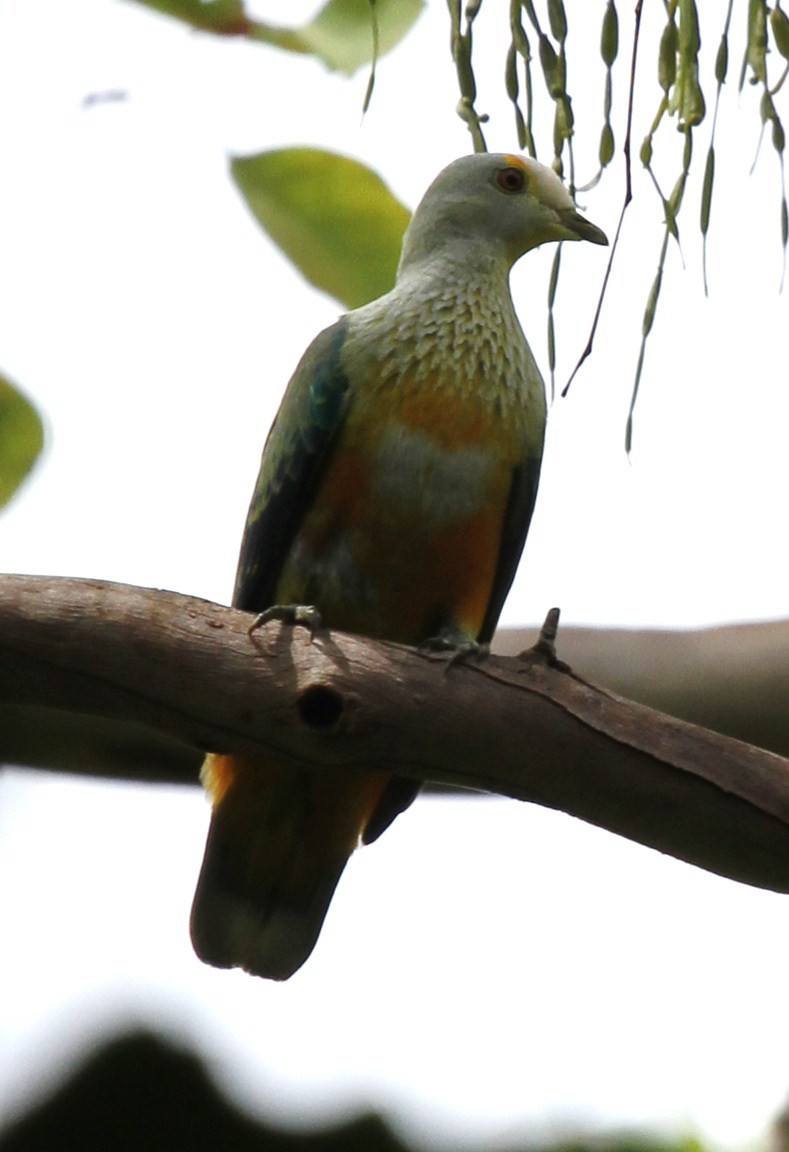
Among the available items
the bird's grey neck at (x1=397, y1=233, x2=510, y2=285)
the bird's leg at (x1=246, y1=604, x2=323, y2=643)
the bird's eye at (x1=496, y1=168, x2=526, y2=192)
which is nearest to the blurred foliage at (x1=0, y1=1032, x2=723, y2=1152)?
the bird's leg at (x1=246, y1=604, x2=323, y2=643)

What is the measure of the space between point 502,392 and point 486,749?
1.12 m

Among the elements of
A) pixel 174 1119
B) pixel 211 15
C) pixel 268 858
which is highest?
pixel 211 15

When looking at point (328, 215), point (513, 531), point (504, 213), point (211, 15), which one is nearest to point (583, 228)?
point (504, 213)

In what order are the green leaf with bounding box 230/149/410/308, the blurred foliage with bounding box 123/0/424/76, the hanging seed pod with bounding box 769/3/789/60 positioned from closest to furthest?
the hanging seed pod with bounding box 769/3/789/60, the blurred foliage with bounding box 123/0/424/76, the green leaf with bounding box 230/149/410/308

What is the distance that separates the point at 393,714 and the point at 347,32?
108cm

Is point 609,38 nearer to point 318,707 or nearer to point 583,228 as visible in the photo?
point 318,707

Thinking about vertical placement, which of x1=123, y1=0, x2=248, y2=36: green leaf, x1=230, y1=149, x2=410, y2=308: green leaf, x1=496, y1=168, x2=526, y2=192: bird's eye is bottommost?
x1=230, y1=149, x2=410, y2=308: green leaf

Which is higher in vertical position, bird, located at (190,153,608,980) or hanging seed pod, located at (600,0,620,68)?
hanging seed pod, located at (600,0,620,68)

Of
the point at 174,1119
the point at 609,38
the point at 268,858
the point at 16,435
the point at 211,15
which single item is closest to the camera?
the point at 174,1119

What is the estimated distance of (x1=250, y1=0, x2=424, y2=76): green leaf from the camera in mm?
2418

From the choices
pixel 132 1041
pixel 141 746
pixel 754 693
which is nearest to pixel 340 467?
pixel 141 746

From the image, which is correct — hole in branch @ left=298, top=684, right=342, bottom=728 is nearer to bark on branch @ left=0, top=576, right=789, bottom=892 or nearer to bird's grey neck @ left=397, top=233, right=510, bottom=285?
bark on branch @ left=0, top=576, right=789, bottom=892

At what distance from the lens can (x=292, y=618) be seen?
2531 millimetres

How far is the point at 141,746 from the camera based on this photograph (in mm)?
3068
